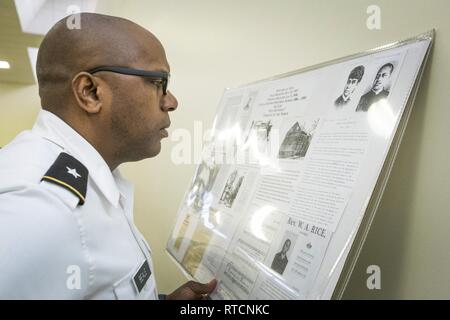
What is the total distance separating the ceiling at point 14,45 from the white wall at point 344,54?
1780 millimetres

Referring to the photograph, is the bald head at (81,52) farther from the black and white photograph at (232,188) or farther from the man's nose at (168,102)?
the black and white photograph at (232,188)

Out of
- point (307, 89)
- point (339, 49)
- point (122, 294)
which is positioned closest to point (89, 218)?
point (122, 294)

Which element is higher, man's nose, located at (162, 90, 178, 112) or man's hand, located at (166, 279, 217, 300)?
man's nose, located at (162, 90, 178, 112)

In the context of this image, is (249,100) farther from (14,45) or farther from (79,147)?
(14,45)

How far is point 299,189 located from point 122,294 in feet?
1.68

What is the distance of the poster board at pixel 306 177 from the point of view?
2.47 ft

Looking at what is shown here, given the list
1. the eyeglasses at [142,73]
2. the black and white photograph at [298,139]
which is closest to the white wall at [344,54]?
the black and white photograph at [298,139]

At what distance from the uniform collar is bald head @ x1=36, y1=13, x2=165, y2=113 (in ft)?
0.23

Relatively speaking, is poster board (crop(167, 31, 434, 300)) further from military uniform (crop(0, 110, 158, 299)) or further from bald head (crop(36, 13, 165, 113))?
bald head (crop(36, 13, 165, 113))

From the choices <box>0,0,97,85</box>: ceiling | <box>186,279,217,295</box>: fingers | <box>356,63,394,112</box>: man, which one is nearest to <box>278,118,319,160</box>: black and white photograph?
<box>356,63,394,112</box>: man

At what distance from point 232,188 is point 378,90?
0.60 m

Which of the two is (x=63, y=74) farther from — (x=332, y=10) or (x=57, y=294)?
(x=332, y=10)

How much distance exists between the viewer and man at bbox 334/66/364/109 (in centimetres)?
89
